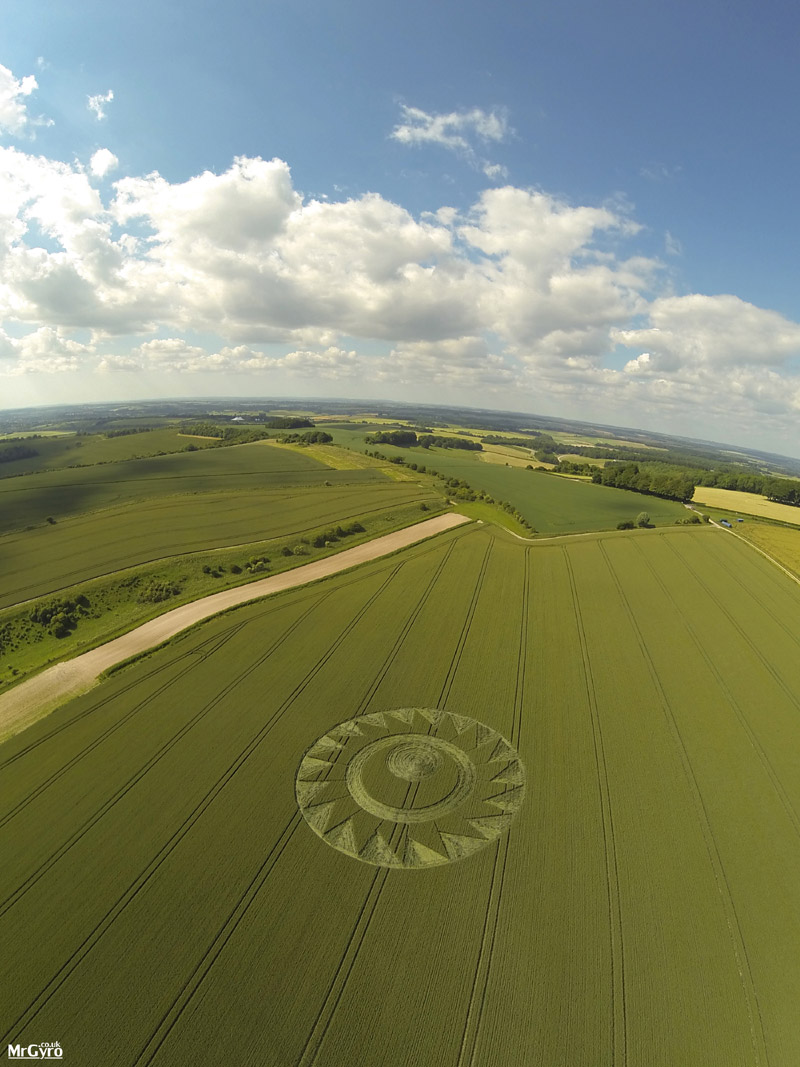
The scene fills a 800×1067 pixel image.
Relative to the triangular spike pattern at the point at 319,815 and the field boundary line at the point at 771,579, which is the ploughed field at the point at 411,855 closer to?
the triangular spike pattern at the point at 319,815

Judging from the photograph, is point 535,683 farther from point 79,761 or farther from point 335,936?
point 79,761

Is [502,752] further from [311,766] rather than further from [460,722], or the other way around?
[311,766]

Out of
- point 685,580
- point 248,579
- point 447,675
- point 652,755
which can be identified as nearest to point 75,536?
point 248,579

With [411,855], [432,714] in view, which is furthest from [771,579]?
[411,855]

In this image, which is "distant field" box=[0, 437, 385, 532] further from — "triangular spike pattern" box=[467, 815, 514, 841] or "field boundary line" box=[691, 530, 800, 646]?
"triangular spike pattern" box=[467, 815, 514, 841]

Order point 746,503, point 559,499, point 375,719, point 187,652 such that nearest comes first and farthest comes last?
1. point 375,719
2. point 187,652
3. point 559,499
4. point 746,503

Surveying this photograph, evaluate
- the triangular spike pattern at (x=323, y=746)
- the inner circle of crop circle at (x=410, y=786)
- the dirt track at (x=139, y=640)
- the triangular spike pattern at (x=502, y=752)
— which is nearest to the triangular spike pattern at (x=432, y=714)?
the inner circle of crop circle at (x=410, y=786)

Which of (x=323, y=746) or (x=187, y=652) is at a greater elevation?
(x=187, y=652)

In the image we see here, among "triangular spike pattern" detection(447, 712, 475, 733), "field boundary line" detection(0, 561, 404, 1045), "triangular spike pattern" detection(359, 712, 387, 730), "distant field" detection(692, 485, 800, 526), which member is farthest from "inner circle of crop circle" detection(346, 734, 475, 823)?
"distant field" detection(692, 485, 800, 526)
